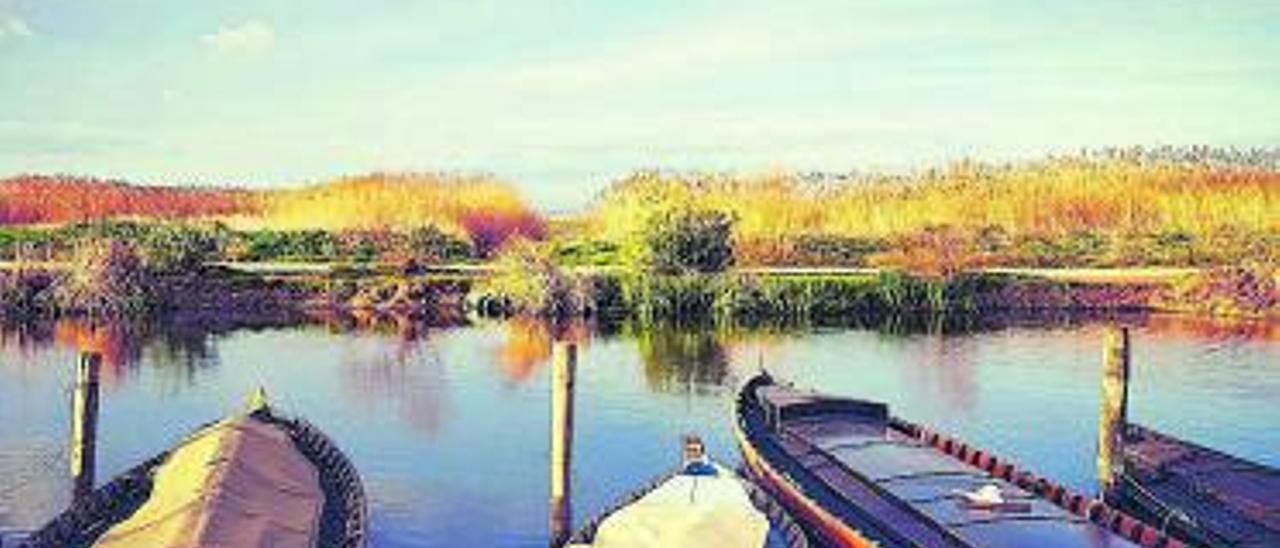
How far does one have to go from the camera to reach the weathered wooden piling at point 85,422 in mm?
28844

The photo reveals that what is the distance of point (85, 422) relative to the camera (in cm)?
2903

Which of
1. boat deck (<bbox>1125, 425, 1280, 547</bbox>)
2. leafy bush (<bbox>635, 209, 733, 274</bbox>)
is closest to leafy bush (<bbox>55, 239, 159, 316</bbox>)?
leafy bush (<bbox>635, 209, 733, 274</bbox>)

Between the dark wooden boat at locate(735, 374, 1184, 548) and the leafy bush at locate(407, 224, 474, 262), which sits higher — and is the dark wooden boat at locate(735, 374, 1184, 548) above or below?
below

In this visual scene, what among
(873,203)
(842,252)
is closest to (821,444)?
(842,252)

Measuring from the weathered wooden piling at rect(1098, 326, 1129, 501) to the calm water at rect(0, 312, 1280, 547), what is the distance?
15.3 feet

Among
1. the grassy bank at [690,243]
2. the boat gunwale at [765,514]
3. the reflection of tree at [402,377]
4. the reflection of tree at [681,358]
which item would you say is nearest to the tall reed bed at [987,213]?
the grassy bank at [690,243]

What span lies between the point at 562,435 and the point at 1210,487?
12997 mm

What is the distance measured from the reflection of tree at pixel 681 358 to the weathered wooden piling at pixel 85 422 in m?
23.9

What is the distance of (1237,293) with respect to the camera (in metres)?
75.6

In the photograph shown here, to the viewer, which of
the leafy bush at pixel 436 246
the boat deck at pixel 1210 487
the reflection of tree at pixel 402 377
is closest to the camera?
the boat deck at pixel 1210 487

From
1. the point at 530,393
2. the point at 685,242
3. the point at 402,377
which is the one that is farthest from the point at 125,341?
the point at 685,242

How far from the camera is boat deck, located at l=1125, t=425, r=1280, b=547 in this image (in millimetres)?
27781

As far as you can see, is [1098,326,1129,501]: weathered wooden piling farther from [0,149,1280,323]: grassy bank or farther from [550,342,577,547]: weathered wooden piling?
[0,149,1280,323]: grassy bank

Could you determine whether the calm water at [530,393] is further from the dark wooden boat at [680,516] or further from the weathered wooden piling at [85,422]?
the dark wooden boat at [680,516]
